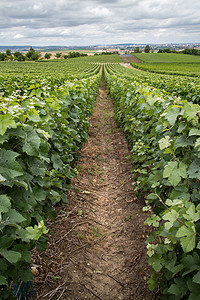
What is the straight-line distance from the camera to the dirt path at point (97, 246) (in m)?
2.49

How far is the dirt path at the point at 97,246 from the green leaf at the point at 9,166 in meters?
1.60

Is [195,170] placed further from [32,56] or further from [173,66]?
[32,56]

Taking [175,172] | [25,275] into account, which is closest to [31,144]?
[25,275]

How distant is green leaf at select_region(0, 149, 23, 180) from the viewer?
1.46 m

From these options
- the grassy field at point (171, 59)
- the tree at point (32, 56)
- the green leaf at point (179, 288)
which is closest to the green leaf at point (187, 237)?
the green leaf at point (179, 288)

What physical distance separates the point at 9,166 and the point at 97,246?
2.13 meters

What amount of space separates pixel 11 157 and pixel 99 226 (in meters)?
2.41

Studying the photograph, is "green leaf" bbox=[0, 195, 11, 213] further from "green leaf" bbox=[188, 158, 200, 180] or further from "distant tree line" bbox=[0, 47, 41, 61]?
"distant tree line" bbox=[0, 47, 41, 61]

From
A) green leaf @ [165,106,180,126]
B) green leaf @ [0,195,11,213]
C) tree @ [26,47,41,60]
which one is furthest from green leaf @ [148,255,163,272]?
tree @ [26,47,41,60]

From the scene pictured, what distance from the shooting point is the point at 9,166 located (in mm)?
1485

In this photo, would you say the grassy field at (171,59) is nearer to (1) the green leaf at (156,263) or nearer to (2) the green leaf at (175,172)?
(2) the green leaf at (175,172)

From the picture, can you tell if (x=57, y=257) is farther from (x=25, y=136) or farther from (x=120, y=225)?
(x=25, y=136)

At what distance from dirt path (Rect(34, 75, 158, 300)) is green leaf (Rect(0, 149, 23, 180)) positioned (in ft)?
5.24

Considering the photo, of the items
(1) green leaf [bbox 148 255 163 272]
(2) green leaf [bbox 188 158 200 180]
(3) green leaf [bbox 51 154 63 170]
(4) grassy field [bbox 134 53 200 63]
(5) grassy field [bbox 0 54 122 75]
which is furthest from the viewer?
(4) grassy field [bbox 134 53 200 63]
